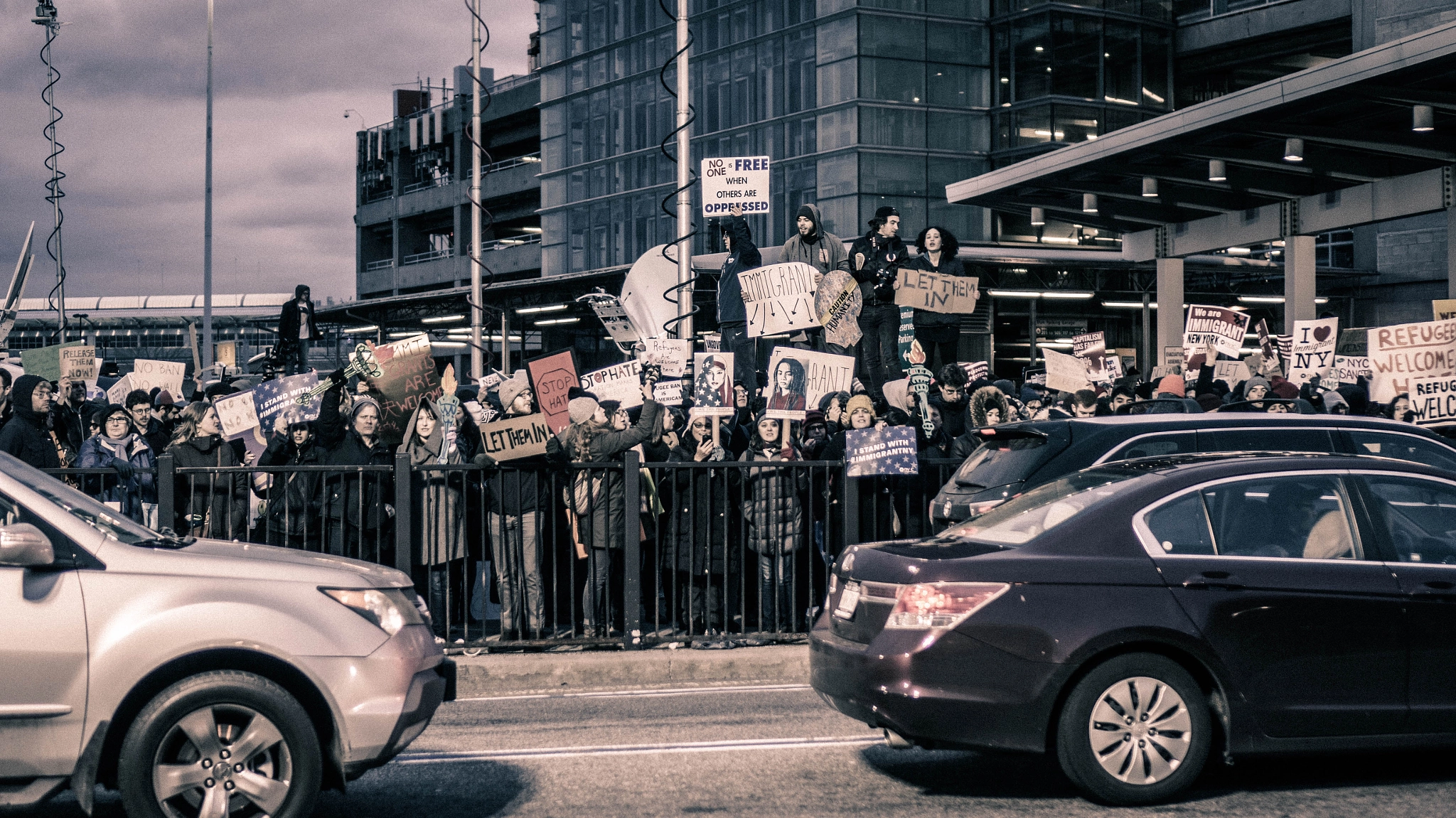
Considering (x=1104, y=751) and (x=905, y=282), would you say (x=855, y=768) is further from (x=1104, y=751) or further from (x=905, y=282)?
(x=905, y=282)

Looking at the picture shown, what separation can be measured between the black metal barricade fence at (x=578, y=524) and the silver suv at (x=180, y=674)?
4040 millimetres

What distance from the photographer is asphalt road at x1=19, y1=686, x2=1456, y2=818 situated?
5805mm

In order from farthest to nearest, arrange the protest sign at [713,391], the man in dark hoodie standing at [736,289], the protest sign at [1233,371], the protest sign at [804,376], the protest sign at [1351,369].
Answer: the protest sign at [1233,371]
the protest sign at [1351,369]
the man in dark hoodie standing at [736,289]
the protest sign at [804,376]
the protest sign at [713,391]

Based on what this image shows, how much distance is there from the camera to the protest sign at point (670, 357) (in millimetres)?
13227

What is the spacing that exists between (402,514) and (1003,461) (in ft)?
13.2

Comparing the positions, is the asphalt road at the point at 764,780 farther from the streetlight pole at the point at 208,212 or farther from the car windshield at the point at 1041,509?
the streetlight pole at the point at 208,212

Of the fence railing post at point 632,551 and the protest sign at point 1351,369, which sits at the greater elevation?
the protest sign at point 1351,369

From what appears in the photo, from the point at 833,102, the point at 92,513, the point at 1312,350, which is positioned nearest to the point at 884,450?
the point at 92,513

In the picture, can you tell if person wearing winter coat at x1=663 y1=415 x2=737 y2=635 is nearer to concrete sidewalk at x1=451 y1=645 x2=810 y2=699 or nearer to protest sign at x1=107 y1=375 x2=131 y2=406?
concrete sidewalk at x1=451 y1=645 x2=810 y2=699

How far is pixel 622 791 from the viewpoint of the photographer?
6137 millimetres

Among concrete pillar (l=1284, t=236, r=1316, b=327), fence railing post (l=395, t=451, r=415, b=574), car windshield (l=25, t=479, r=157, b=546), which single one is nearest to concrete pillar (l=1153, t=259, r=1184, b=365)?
concrete pillar (l=1284, t=236, r=1316, b=327)

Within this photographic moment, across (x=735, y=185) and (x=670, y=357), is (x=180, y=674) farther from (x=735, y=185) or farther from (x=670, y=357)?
(x=735, y=185)

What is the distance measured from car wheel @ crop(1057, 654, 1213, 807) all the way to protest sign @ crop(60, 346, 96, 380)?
13329mm

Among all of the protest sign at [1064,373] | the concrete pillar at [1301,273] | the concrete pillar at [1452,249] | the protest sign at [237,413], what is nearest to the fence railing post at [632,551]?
the protest sign at [237,413]
